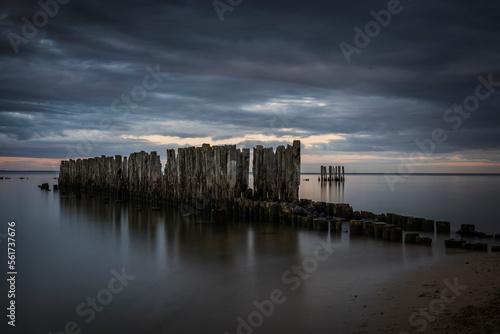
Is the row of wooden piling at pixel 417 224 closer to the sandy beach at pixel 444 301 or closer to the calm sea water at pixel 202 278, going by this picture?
the calm sea water at pixel 202 278

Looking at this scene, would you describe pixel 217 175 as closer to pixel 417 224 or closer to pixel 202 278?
pixel 417 224

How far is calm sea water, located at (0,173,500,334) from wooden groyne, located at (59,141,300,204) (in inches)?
76.8

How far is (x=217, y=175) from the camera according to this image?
553 inches

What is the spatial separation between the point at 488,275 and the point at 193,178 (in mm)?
11468

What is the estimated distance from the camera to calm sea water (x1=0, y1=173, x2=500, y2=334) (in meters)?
4.73

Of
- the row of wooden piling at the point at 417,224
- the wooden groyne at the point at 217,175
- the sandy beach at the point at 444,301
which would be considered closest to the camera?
the sandy beach at the point at 444,301

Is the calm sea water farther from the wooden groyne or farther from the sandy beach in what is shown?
the wooden groyne

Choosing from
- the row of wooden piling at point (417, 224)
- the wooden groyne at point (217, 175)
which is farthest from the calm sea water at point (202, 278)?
the wooden groyne at point (217, 175)

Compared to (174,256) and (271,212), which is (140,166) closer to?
(271,212)

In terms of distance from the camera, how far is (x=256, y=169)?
45.8 ft

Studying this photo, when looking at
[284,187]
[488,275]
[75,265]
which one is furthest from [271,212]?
[488,275]

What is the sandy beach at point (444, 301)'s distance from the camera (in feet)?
13.4

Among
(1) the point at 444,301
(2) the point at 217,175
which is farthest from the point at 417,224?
(2) the point at 217,175

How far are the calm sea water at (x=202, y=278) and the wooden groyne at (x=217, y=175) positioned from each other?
195 centimetres
